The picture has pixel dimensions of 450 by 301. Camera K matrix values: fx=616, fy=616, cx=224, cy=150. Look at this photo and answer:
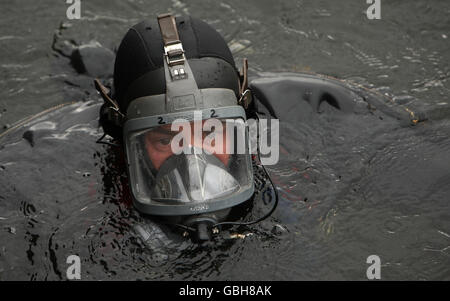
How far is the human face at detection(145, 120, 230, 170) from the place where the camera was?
359cm

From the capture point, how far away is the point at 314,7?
6.33 m

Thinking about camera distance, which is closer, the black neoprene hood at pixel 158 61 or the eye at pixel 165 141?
the eye at pixel 165 141

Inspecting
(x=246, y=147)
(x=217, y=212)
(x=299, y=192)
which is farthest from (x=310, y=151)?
(x=217, y=212)

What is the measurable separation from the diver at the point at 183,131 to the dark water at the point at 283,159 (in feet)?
0.88

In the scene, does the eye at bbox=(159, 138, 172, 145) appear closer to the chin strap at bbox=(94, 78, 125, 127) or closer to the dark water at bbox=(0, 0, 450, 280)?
the chin strap at bbox=(94, 78, 125, 127)

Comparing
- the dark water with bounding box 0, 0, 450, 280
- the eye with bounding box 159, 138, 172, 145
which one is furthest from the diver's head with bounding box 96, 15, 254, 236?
the dark water with bounding box 0, 0, 450, 280

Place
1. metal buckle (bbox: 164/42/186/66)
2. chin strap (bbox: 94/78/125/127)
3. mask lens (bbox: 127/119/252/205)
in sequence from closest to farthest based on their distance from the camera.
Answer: mask lens (bbox: 127/119/252/205), metal buckle (bbox: 164/42/186/66), chin strap (bbox: 94/78/125/127)

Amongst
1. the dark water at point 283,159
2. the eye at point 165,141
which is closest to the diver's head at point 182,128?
the eye at point 165,141

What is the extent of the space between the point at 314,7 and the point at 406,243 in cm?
336

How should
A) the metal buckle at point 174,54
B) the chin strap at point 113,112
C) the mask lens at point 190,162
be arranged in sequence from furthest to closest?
the chin strap at point 113,112
the metal buckle at point 174,54
the mask lens at point 190,162

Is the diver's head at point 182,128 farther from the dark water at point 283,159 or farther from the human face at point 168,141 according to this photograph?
the dark water at point 283,159

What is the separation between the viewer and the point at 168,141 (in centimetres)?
361

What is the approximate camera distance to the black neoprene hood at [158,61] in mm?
3711

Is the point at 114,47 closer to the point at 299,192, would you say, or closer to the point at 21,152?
the point at 21,152
